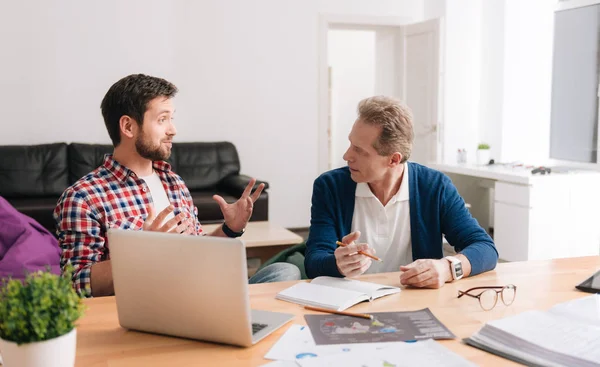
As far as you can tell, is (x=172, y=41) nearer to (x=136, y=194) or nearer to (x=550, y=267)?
(x=136, y=194)

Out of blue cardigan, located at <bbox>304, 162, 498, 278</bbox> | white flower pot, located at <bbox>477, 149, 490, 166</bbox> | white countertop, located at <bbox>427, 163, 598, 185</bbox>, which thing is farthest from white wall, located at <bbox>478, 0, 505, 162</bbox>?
blue cardigan, located at <bbox>304, 162, 498, 278</bbox>

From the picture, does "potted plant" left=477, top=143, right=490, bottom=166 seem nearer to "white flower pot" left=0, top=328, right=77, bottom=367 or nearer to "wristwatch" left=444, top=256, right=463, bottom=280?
"wristwatch" left=444, top=256, right=463, bottom=280

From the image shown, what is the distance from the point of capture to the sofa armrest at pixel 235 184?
5125 mm

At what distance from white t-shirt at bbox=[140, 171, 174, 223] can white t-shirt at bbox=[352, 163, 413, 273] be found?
0.65m

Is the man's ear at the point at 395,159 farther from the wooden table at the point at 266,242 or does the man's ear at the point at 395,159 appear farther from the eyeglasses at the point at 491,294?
the wooden table at the point at 266,242

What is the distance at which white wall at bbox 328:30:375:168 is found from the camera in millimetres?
8586

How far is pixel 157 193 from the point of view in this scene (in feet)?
7.11

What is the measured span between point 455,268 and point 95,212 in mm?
1094

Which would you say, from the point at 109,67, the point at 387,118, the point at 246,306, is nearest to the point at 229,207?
the point at 387,118

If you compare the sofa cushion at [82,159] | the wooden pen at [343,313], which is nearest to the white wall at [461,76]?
the sofa cushion at [82,159]

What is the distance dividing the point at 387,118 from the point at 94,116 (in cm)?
400

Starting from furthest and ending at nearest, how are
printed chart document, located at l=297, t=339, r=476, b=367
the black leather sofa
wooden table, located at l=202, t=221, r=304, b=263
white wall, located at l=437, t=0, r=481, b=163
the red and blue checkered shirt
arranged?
1. white wall, located at l=437, t=0, r=481, b=163
2. the black leather sofa
3. wooden table, located at l=202, t=221, r=304, b=263
4. the red and blue checkered shirt
5. printed chart document, located at l=297, t=339, r=476, b=367

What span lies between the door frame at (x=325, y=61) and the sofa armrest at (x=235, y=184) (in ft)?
3.36

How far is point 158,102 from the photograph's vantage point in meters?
2.14
